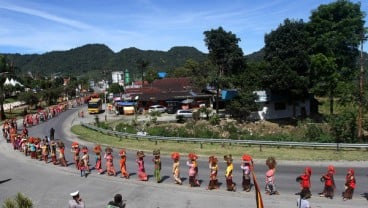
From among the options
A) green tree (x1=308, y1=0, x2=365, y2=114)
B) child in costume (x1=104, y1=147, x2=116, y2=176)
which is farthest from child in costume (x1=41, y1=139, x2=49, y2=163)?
green tree (x1=308, y1=0, x2=365, y2=114)

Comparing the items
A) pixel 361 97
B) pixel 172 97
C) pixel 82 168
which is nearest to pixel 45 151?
pixel 82 168

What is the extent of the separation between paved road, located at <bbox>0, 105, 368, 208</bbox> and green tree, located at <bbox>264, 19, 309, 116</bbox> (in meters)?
29.0

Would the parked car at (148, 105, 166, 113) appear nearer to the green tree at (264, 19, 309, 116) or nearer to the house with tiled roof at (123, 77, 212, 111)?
the house with tiled roof at (123, 77, 212, 111)

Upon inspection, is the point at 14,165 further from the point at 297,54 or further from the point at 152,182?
the point at 297,54

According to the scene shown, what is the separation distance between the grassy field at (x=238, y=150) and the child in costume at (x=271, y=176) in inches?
335

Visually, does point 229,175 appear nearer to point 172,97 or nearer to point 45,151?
point 45,151

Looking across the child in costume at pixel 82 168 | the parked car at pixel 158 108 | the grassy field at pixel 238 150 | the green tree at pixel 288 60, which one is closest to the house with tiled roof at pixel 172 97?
the parked car at pixel 158 108

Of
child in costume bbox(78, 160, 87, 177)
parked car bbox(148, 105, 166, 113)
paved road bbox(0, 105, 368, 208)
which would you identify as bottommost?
paved road bbox(0, 105, 368, 208)

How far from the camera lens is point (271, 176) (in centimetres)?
1659

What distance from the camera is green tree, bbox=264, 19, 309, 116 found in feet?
172

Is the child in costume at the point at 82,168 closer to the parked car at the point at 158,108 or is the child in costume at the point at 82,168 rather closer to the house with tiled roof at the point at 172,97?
the parked car at the point at 158,108

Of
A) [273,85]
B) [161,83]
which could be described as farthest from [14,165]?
[161,83]

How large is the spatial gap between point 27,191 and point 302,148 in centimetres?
1759

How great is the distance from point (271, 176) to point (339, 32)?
165 feet
